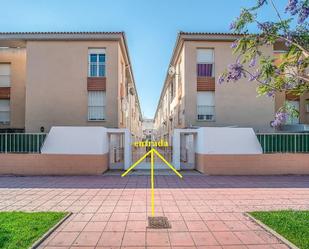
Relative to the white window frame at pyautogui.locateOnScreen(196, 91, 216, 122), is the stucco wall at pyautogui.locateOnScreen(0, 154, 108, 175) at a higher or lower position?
lower

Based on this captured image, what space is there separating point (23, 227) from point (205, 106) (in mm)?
14737

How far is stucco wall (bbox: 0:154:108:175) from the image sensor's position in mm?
15844

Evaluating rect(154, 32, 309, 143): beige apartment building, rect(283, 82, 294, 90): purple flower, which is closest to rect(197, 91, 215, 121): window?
rect(154, 32, 309, 143): beige apartment building

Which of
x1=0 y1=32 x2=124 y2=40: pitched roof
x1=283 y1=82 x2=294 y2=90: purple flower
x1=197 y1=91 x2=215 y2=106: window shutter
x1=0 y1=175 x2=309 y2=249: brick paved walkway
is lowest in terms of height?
x1=0 y1=175 x2=309 y2=249: brick paved walkway

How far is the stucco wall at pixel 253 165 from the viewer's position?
16.1 meters

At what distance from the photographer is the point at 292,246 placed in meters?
5.54

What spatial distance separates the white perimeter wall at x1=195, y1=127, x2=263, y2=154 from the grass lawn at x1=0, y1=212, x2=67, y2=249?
1003cm

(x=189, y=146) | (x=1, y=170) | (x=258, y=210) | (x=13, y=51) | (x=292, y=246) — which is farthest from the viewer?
(x=13, y=51)

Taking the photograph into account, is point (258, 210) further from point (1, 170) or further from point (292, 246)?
point (1, 170)

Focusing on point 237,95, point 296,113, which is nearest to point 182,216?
point 296,113

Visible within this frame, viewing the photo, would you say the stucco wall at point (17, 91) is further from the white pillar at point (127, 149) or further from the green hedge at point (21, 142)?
the white pillar at point (127, 149)

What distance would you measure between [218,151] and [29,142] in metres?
10.1

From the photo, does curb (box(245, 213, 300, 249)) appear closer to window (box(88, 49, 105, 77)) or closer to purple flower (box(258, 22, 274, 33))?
purple flower (box(258, 22, 274, 33))

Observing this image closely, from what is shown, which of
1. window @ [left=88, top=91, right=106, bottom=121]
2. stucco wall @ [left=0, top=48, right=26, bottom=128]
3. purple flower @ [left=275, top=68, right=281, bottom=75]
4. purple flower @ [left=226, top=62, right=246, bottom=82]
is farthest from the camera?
stucco wall @ [left=0, top=48, right=26, bottom=128]
